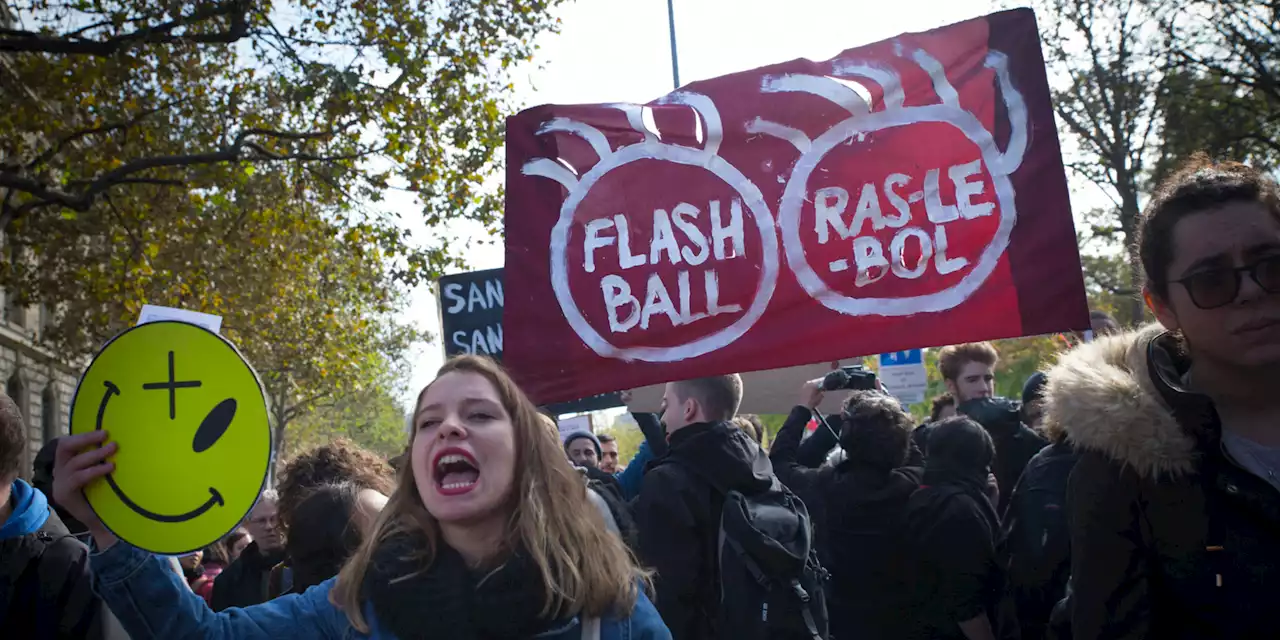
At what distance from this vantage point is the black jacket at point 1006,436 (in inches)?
214

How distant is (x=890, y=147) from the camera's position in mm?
3816

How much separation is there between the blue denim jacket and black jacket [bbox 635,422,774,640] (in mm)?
1535

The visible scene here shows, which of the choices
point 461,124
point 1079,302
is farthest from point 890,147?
point 461,124

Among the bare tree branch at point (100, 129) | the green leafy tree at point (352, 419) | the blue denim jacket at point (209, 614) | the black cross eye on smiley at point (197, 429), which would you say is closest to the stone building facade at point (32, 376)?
the bare tree branch at point (100, 129)

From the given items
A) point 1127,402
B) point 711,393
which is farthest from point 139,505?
point 711,393

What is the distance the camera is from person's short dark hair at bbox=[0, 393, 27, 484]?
9.71 ft

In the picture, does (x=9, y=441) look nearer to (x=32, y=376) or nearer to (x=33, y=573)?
(x=33, y=573)

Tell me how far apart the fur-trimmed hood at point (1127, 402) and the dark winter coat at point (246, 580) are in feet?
11.4

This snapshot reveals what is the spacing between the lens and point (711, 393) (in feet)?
14.3

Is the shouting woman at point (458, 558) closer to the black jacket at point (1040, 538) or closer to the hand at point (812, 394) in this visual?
the black jacket at point (1040, 538)

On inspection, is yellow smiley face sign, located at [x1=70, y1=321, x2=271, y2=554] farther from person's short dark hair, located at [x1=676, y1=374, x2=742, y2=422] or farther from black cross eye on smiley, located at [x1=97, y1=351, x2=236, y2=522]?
person's short dark hair, located at [x1=676, y1=374, x2=742, y2=422]

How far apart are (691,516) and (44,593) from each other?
2.07m

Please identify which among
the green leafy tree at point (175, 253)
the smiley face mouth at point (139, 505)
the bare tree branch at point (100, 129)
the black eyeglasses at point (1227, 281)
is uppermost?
the bare tree branch at point (100, 129)

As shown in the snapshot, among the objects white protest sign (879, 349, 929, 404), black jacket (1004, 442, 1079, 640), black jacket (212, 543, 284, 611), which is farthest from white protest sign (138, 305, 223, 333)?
white protest sign (879, 349, 929, 404)
